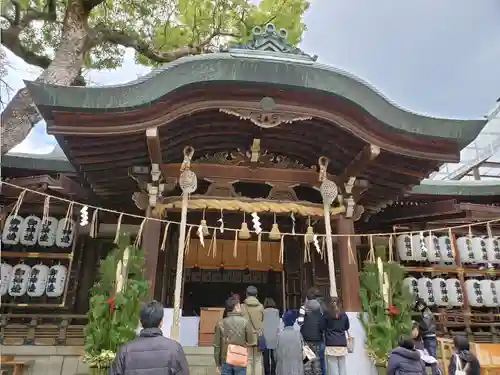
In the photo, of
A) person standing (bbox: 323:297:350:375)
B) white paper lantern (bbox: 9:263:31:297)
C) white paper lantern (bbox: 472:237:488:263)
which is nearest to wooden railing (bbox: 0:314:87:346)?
white paper lantern (bbox: 9:263:31:297)

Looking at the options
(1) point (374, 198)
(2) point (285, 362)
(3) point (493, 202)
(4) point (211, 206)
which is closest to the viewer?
(2) point (285, 362)

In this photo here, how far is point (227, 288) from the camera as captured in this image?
1300 centimetres

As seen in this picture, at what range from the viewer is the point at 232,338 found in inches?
191

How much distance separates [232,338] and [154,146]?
9.97 feet

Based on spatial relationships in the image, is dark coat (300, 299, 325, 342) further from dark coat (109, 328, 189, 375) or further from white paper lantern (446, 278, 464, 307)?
white paper lantern (446, 278, 464, 307)

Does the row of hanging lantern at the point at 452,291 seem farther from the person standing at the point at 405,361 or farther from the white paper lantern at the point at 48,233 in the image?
the white paper lantern at the point at 48,233

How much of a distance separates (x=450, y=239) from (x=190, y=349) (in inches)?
263

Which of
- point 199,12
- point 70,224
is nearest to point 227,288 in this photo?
point 70,224

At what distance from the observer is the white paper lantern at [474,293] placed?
30.5 feet

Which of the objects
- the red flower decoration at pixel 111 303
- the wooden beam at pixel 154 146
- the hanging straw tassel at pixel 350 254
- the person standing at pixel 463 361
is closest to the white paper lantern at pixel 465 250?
the hanging straw tassel at pixel 350 254

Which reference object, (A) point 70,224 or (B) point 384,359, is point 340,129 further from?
(A) point 70,224

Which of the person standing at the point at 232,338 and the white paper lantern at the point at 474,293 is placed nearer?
the person standing at the point at 232,338

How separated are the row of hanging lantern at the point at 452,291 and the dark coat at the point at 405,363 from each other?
17.7 feet

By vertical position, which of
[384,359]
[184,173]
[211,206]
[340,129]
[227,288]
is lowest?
[384,359]
